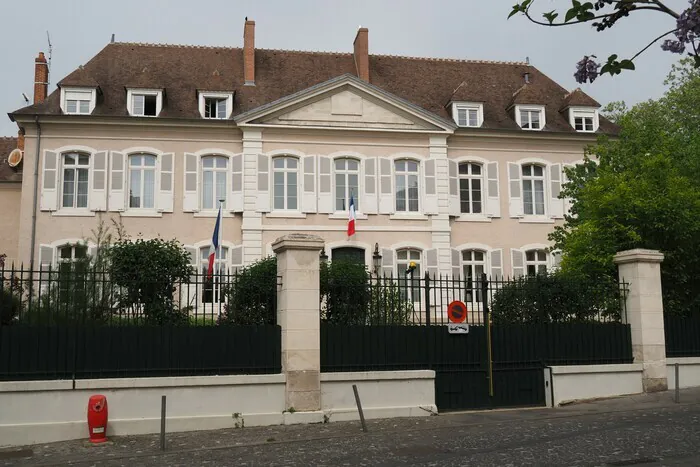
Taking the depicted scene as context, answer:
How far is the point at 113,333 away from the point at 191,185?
1529cm

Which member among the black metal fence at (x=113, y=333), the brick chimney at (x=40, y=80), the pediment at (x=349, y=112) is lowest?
the black metal fence at (x=113, y=333)

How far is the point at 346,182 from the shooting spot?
1063 inches

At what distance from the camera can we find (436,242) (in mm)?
27062

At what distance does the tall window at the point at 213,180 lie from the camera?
26.2 metres

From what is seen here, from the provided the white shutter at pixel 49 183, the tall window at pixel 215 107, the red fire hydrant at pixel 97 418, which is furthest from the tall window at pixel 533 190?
the red fire hydrant at pixel 97 418

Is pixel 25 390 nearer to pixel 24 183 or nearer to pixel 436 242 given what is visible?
pixel 24 183

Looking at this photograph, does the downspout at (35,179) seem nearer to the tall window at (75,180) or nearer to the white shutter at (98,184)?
the tall window at (75,180)

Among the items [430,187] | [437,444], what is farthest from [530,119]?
[437,444]

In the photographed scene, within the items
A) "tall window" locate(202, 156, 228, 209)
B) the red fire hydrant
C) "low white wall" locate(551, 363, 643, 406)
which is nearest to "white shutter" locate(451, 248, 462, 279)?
"tall window" locate(202, 156, 228, 209)

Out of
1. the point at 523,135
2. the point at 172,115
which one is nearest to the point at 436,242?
the point at 523,135

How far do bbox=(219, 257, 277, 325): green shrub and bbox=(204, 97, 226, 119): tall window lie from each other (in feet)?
51.0

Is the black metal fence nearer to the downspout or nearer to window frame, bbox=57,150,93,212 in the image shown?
the downspout

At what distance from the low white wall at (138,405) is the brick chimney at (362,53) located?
2011 centimetres

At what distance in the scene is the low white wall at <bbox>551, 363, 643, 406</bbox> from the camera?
545 inches
